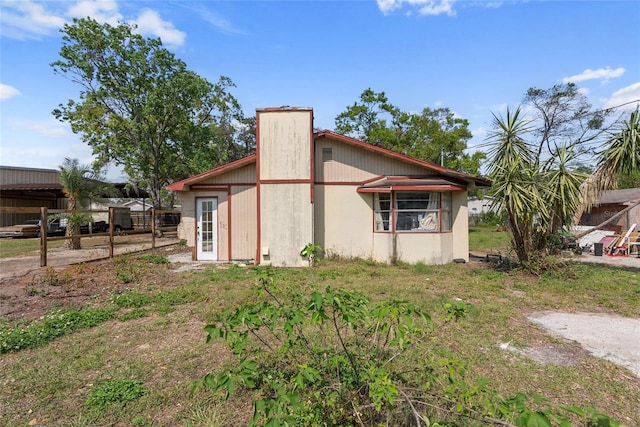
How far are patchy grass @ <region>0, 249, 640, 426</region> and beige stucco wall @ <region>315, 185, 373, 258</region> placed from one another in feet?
10.2

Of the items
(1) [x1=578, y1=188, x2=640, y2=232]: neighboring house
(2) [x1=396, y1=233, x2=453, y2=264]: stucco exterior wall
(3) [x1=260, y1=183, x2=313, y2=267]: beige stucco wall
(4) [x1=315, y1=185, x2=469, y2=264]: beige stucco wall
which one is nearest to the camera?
(3) [x1=260, y1=183, x2=313, y2=267]: beige stucco wall

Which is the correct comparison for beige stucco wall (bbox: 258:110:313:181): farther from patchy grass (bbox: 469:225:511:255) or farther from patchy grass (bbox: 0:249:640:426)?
patchy grass (bbox: 469:225:511:255)

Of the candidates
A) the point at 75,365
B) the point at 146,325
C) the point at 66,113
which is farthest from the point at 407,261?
the point at 66,113

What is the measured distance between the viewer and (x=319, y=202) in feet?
35.5

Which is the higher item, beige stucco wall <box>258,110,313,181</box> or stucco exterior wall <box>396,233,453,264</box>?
beige stucco wall <box>258,110,313,181</box>

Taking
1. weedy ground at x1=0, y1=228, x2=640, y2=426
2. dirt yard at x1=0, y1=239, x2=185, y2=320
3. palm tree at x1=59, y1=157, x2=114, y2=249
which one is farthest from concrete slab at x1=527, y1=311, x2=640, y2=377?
palm tree at x1=59, y1=157, x2=114, y2=249

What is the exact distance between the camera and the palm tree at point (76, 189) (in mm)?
14761

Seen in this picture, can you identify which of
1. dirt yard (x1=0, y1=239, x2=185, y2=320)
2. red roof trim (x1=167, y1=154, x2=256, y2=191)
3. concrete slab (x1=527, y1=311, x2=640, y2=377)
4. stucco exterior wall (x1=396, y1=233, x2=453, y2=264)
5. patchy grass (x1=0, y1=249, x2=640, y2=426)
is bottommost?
concrete slab (x1=527, y1=311, x2=640, y2=377)

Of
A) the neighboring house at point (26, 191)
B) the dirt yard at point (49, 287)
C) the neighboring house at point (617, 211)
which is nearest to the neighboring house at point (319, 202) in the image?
the dirt yard at point (49, 287)

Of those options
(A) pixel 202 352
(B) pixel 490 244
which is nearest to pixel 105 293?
(A) pixel 202 352

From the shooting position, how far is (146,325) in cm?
479

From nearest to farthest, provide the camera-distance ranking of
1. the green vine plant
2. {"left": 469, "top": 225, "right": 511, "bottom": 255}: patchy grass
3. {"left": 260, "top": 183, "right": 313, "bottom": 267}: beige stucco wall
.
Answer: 1. the green vine plant
2. {"left": 260, "top": 183, "right": 313, "bottom": 267}: beige stucco wall
3. {"left": 469, "top": 225, "right": 511, "bottom": 255}: patchy grass

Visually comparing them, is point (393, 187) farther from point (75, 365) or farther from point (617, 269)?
point (75, 365)

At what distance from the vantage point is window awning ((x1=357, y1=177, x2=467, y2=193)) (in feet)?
32.3
